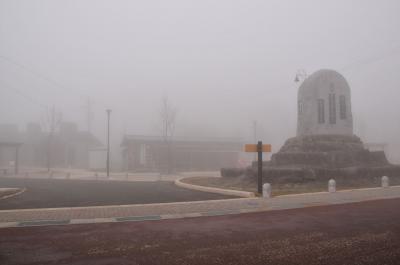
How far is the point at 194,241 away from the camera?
23.9 ft

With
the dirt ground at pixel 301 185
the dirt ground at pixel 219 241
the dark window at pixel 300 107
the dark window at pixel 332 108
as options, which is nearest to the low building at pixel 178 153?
the dark window at pixel 300 107

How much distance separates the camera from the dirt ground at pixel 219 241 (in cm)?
596

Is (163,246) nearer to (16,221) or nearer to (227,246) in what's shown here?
(227,246)

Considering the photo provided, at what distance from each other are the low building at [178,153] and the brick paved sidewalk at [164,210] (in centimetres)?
3065

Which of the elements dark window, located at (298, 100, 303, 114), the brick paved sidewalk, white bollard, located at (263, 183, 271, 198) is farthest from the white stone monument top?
white bollard, located at (263, 183, 271, 198)

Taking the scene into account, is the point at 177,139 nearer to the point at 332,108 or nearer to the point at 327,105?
the point at 327,105

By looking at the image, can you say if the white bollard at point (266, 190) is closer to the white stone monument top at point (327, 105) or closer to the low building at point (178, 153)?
the white stone monument top at point (327, 105)

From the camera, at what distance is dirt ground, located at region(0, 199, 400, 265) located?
5.96 meters

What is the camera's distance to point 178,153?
1868 inches

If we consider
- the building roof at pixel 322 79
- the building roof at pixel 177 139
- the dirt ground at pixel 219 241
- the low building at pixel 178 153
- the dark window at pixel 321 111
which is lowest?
the dirt ground at pixel 219 241

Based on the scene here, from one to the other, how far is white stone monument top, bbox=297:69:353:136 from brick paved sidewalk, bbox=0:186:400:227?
345 inches

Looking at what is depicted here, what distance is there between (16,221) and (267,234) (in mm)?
7355

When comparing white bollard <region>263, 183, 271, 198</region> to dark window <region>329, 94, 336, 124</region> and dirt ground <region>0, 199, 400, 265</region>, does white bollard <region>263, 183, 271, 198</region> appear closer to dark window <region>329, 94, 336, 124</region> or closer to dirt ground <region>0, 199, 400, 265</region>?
A: dirt ground <region>0, 199, 400, 265</region>

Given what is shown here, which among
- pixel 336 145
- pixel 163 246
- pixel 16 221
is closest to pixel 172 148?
pixel 336 145
